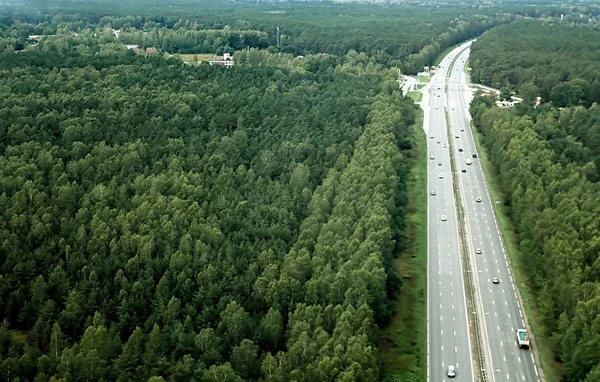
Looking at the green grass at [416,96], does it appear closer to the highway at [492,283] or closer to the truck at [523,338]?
the highway at [492,283]

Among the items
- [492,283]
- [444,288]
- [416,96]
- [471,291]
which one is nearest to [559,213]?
[492,283]

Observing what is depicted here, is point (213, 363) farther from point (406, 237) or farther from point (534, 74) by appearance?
point (534, 74)

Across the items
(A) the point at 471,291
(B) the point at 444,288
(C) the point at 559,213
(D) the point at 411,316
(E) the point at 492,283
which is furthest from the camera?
(C) the point at 559,213

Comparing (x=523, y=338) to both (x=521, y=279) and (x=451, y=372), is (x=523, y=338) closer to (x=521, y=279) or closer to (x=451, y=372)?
(x=451, y=372)

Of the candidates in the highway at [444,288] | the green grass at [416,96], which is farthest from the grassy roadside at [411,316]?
the green grass at [416,96]

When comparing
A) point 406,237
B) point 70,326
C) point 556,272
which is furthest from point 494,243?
point 70,326
